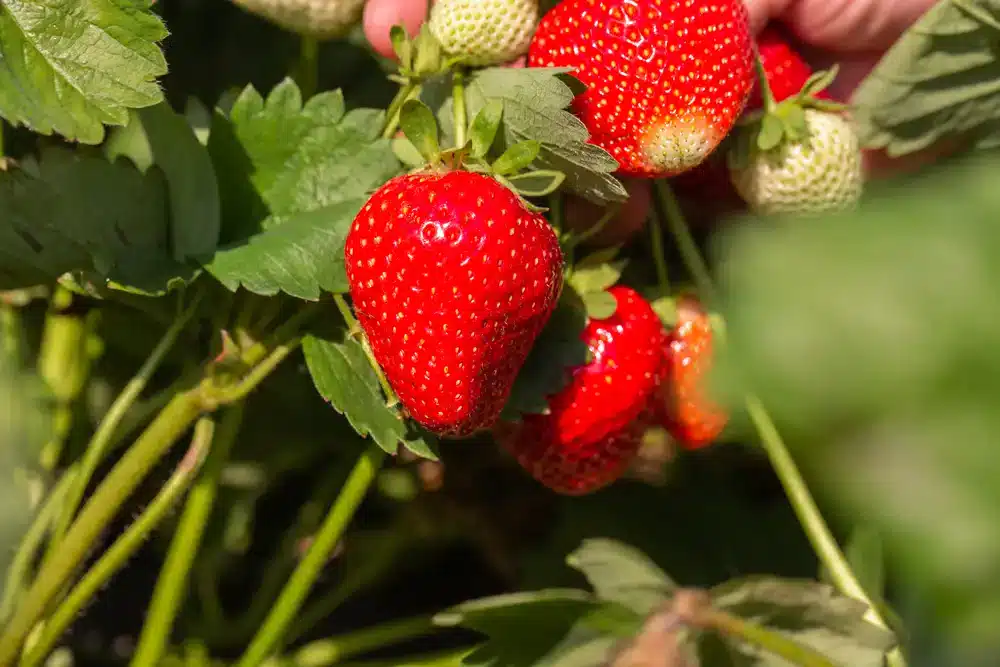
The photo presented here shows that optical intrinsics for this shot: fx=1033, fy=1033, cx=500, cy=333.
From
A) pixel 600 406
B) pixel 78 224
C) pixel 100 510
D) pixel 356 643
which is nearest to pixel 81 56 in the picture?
pixel 78 224

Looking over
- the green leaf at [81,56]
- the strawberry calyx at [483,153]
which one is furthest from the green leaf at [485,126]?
the green leaf at [81,56]

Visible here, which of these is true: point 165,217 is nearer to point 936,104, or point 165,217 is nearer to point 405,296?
point 405,296

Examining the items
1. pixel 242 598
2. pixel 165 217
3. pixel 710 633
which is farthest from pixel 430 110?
pixel 242 598

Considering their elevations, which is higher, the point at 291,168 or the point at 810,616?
the point at 291,168

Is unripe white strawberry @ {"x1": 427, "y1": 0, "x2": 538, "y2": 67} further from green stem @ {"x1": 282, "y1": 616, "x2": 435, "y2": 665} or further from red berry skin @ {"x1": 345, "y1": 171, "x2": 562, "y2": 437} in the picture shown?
green stem @ {"x1": 282, "y1": 616, "x2": 435, "y2": 665}

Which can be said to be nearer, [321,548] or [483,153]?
[483,153]

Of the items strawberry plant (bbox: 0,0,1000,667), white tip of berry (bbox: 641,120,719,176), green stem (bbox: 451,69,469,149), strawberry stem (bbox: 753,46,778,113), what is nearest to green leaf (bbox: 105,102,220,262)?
strawberry plant (bbox: 0,0,1000,667)

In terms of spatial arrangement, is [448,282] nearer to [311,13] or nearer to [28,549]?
[311,13]
